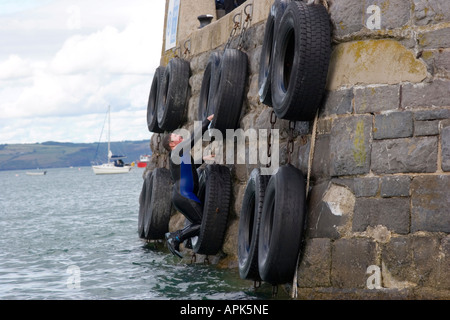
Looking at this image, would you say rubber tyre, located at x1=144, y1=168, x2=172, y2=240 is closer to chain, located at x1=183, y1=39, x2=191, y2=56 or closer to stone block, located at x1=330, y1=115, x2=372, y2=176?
chain, located at x1=183, y1=39, x2=191, y2=56

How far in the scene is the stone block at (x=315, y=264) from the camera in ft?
25.5

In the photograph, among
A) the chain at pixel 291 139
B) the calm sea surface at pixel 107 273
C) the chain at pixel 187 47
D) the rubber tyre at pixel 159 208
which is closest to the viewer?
the chain at pixel 291 139

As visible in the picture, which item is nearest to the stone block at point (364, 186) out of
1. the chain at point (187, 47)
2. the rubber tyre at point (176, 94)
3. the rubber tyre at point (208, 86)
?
the rubber tyre at point (208, 86)

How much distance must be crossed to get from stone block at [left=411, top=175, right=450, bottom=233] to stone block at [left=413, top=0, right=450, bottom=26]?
1.48m

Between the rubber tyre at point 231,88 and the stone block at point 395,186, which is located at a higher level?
the rubber tyre at point 231,88

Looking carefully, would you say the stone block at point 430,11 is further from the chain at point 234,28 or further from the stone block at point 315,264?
the chain at point 234,28

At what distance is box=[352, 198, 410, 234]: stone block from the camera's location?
7.39 metres

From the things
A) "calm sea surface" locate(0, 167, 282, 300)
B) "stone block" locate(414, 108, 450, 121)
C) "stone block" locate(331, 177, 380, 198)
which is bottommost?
"calm sea surface" locate(0, 167, 282, 300)

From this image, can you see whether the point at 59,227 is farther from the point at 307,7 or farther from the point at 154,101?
the point at 307,7

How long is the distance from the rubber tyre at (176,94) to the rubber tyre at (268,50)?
4.23 m

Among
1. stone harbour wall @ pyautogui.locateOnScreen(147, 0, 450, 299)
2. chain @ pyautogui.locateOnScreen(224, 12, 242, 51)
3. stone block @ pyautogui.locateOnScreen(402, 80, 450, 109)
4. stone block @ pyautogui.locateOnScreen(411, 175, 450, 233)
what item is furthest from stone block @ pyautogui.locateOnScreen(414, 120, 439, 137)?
chain @ pyautogui.locateOnScreen(224, 12, 242, 51)

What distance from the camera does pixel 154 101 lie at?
15406 millimetres
